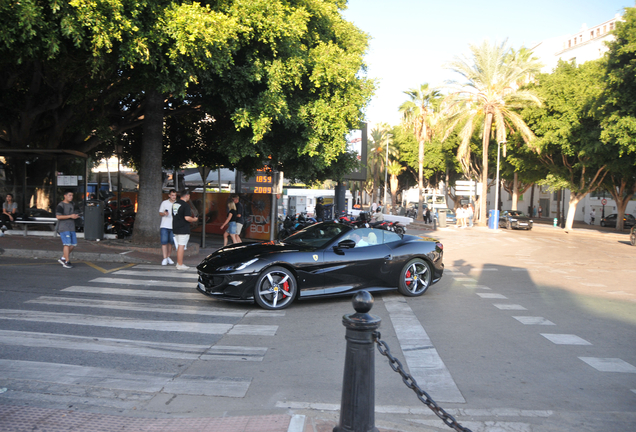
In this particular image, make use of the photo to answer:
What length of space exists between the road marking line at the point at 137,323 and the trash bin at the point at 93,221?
27.8 ft

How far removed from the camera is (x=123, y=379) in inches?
183

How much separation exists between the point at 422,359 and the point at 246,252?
3519mm

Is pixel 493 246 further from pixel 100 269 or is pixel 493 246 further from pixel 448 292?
pixel 100 269

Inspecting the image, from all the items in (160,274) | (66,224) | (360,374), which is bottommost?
(160,274)

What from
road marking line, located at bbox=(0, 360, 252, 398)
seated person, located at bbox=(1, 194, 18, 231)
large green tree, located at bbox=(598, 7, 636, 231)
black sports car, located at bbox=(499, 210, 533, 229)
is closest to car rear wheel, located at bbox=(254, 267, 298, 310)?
road marking line, located at bbox=(0, 360, 252, 398)

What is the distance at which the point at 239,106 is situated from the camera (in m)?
12.8

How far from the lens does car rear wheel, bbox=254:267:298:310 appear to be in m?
7.58

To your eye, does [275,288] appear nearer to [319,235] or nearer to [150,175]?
[319,235]

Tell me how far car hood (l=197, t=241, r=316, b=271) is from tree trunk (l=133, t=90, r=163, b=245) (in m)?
6.51

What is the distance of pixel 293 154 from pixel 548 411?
11.1m

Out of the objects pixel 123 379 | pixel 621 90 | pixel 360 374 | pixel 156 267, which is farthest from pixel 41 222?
pixel 621 90

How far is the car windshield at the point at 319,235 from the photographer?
8.58 metres

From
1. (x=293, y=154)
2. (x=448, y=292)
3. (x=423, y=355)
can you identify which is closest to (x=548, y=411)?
(x=423, y=355)

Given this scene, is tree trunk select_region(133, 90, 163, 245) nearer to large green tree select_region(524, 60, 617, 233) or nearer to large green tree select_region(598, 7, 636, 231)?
large green tree select_region(598, 7, 636, 231)
